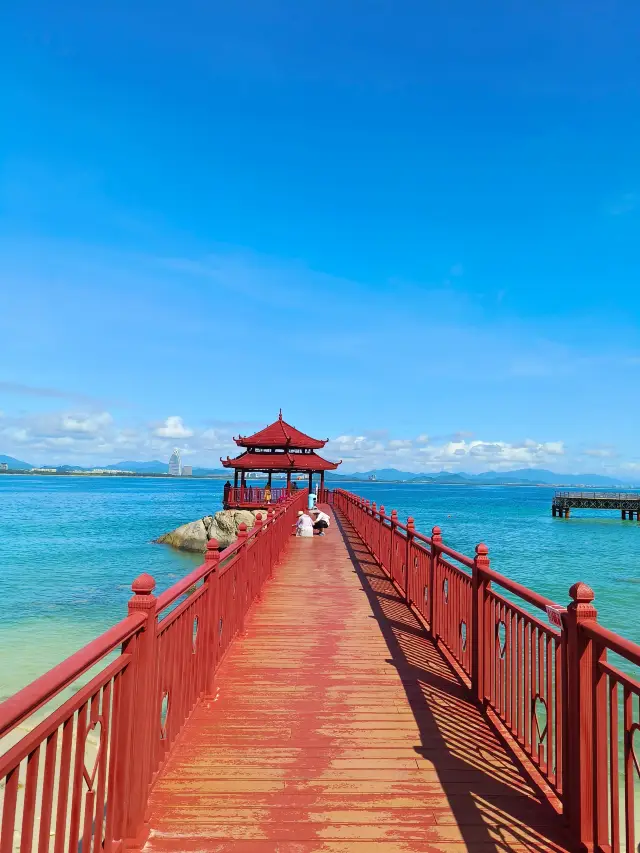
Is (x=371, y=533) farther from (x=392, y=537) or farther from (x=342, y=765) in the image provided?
(x=342, y=765)

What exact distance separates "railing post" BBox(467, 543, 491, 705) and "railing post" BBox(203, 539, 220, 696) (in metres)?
2.31

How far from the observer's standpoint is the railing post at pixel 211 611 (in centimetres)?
472

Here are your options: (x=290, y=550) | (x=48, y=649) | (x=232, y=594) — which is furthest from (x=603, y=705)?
(x=48, y=649)

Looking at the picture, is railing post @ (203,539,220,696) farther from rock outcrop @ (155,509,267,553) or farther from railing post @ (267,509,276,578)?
rock outcrop @ (155,509,267,553)

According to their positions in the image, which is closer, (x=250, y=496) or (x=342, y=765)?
(x=342, y=765)

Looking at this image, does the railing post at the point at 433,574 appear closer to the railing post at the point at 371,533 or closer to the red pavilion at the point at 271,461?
the railing post at the point at 371,533

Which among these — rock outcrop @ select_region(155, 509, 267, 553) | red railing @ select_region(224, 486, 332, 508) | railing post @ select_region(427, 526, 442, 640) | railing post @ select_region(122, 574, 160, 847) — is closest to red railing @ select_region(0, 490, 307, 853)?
railing post @ select_region(122, 574, 160, 847)

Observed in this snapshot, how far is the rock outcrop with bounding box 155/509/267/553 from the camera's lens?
2783 cm

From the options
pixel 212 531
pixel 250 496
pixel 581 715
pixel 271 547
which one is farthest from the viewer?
pixel 250 496

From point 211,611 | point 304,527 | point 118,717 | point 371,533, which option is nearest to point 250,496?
point 304,527

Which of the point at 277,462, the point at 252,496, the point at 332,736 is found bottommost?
the point at 332,736

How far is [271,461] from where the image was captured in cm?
3139

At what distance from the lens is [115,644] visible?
8.14ft

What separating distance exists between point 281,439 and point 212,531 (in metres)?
6.58
